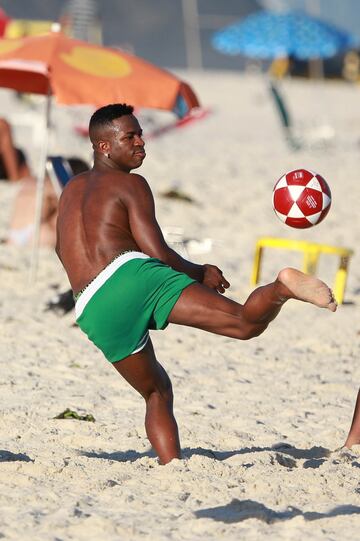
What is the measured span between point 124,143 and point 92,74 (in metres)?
3.35

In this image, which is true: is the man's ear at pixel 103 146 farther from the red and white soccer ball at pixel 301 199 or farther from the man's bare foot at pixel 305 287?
the red and white soccer ball at pixel 301 199

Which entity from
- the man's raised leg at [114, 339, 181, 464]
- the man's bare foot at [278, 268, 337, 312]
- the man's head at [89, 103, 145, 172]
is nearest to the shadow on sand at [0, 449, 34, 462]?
the man's raised leg at [114, 339, 181, 464]

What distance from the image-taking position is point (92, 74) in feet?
23.3

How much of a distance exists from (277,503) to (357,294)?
15.9ft

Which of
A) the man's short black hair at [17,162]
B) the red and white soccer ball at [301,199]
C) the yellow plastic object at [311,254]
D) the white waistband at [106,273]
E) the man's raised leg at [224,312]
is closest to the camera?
the man's raised leg at [224,312]

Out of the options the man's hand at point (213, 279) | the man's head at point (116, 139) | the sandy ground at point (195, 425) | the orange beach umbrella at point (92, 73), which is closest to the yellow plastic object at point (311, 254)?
the sandy ground at point (195, 425)

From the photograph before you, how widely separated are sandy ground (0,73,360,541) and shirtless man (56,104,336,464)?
0.37 m

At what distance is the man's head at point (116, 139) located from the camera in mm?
3873

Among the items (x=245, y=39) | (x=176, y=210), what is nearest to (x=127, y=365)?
(x=176, y=210)

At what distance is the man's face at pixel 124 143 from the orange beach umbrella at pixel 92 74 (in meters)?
3.03

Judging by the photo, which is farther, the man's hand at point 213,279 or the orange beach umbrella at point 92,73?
the orange beach umbrella at point 92,73

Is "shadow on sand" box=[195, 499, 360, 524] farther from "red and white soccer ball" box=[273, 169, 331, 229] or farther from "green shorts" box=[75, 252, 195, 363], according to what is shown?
"red and white soccer ball" box=[273, 169, 331, 229]

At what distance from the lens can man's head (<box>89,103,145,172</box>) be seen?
3.87m

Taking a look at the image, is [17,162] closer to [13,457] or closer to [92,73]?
[92,73]
